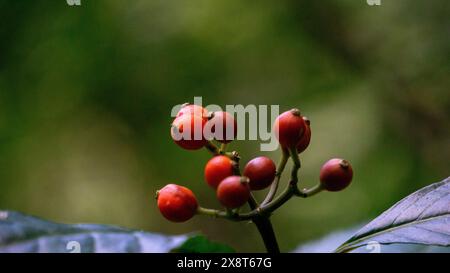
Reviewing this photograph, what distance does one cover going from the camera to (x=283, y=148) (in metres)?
0.69

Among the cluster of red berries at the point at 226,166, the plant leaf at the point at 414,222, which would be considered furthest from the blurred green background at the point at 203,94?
the cluster of red berries at the point at 226,166

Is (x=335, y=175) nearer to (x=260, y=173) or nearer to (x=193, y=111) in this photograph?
(x=260, y=173)

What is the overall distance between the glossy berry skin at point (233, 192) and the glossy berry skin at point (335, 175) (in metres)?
0.12

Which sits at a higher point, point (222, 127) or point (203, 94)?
point (203, 94)

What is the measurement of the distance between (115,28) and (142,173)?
62 cm

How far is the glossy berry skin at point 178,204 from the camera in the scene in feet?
2.13

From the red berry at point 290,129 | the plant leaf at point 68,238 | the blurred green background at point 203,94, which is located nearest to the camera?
the plant leaf at point 68,238

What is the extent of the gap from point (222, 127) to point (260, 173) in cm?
8

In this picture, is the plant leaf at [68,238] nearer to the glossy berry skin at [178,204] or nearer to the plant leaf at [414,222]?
the glossy berry skin at [178,204]

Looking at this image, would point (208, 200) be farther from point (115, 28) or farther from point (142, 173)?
point (115, 28)

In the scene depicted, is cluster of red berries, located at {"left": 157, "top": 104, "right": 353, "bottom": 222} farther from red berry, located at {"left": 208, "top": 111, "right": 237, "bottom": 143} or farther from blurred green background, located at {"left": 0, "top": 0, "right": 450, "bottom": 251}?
blurred green background, located at {"left": 0, "top": 0, "right": 450, "bottom": 251}

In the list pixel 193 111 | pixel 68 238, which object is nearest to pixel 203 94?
pixel 193 111

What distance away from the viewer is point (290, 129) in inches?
26.2

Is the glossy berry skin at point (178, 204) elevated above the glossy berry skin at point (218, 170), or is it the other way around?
the glossy berry skin at point (218, 170)
